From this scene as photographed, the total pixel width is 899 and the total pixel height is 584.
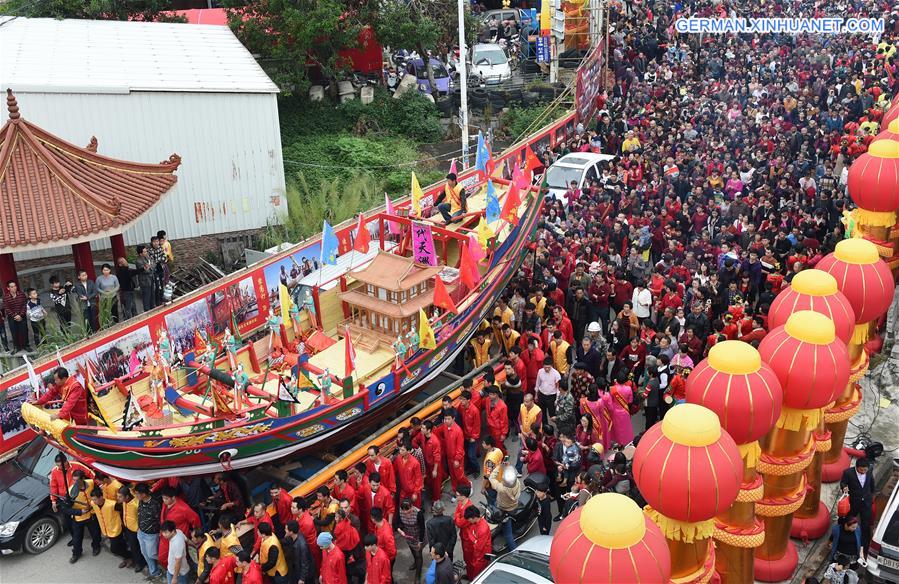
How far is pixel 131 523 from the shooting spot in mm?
10273

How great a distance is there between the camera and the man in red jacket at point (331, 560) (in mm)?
9047

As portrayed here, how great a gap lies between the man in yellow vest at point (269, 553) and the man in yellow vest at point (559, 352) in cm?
500

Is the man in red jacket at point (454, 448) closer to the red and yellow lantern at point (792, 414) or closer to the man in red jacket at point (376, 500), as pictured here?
the man in red jacket at point (376, 500)

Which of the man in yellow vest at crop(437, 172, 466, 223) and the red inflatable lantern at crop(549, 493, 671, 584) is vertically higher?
the man in yellow vest at crop(437, 172, 466, 223)

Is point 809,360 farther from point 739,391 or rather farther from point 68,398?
point 68,398

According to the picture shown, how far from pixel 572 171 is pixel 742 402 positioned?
1195 cm

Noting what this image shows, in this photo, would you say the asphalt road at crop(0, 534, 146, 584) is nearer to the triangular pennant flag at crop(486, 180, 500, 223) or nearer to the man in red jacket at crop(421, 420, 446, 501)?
the man in red jacket at crop(421, 420, 446, 501)

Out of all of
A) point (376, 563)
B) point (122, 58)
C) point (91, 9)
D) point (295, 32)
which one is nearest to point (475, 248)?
point (376, 563)

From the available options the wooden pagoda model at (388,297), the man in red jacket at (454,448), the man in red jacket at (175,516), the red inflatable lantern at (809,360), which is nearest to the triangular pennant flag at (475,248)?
the wooden pagoda model at (388,297)

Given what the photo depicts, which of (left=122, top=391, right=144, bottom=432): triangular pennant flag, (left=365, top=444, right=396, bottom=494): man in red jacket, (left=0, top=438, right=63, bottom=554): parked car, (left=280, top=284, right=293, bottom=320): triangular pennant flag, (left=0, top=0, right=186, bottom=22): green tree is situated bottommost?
(left=0, top=438, right=63, bottom=554): parked car

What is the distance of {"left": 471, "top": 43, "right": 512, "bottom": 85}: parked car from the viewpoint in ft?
92.1

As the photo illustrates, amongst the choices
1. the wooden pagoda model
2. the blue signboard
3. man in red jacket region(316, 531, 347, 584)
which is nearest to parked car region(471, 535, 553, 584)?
man in red jacket region(316, 531, 347, 584)

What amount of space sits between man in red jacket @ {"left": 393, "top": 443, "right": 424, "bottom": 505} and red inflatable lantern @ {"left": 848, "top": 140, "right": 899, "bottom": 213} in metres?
7.21

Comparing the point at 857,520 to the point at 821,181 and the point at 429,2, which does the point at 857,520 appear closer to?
the point at 821,181
